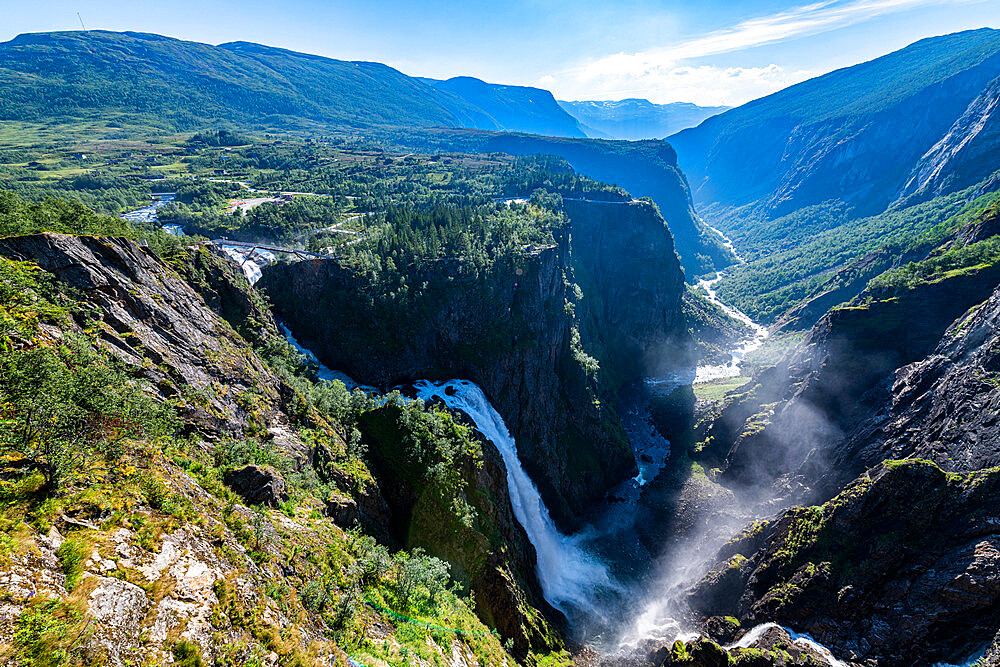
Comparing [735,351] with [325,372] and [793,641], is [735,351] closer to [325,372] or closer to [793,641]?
[793,641]

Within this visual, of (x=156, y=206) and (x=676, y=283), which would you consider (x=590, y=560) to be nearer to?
(x=676, y=283)

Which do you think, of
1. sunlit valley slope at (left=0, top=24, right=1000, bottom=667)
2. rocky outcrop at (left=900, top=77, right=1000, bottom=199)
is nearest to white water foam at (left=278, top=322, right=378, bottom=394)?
sunlit valley slope at (left=0, top=24, right=1000, bottom=667)

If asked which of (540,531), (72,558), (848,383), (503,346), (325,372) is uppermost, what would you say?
(72,558)

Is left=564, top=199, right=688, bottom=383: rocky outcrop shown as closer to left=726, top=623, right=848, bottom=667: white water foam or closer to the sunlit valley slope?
the sunlit valley slope

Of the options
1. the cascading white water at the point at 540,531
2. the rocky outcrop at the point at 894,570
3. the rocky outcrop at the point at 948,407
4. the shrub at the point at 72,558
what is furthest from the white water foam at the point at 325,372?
the rocky outcrop at the point at 948,407

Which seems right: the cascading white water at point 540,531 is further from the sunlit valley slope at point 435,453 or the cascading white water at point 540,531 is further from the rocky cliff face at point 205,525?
the rocky cliff face at point 205,525

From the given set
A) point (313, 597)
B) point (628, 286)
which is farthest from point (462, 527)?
point (628, 286)
